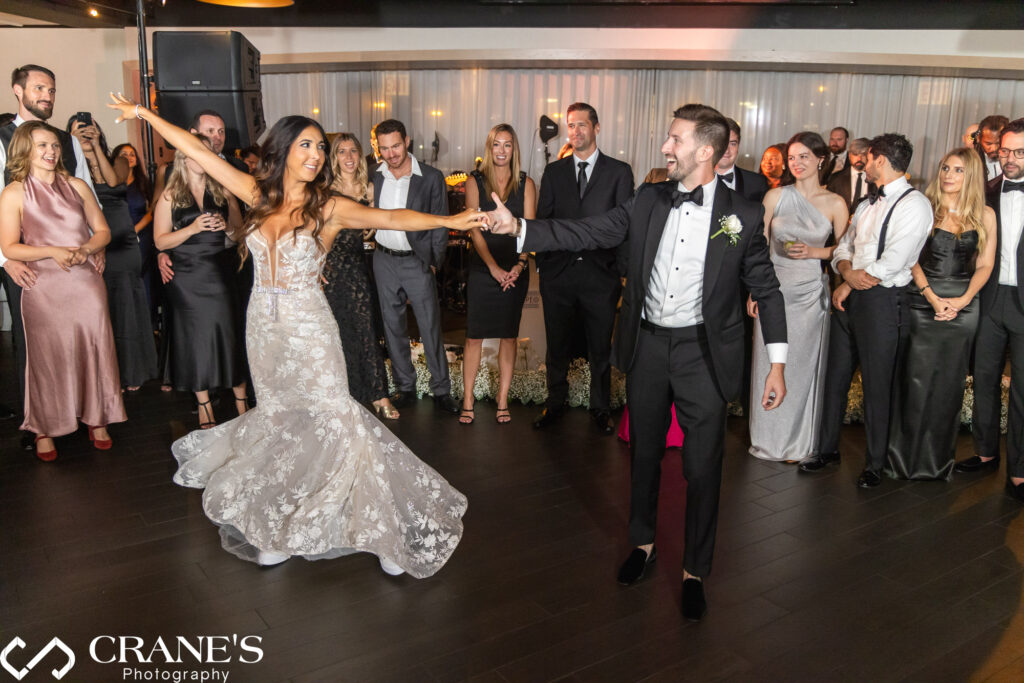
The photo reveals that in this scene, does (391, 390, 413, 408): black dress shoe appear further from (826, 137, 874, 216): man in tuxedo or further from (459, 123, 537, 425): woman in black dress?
(826, 137, 874, 216): man in tuxedo

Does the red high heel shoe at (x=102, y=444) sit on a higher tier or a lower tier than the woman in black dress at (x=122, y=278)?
lower

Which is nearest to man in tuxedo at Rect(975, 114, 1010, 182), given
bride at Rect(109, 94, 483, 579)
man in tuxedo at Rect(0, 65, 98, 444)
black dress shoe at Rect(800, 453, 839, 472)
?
black dress shoe at Rect(800, 453, 839, 472)

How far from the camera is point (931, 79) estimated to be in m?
10.3

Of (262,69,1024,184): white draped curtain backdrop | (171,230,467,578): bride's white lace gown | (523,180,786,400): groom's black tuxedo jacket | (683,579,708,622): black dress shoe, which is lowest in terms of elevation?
(683,579,708,622): black dress shoe

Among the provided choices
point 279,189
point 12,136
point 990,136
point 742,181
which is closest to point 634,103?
point 990,136

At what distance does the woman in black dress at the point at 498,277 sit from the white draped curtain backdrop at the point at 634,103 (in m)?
6.10

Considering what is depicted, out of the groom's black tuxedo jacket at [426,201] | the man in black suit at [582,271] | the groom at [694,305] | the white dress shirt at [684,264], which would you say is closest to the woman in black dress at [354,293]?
the groom's black tuxedo jacket at [426,201]

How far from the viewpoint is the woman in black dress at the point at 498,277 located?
5.00 metres

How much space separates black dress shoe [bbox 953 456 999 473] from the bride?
288 cm

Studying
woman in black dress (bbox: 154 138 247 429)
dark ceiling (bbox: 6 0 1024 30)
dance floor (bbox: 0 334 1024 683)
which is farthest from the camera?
dark ceiling (bbox: 6 0 1024 30)

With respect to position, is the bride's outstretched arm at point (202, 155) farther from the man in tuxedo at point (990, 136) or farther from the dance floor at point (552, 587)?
the man in tuxedo at point (990, 136)

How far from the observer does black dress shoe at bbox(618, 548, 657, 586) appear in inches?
123

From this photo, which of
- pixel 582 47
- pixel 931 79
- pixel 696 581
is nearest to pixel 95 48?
pixel 582 47

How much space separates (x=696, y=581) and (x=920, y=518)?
1482mm
